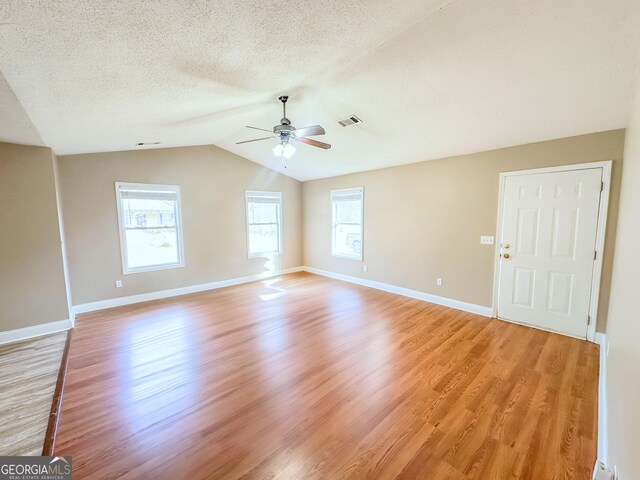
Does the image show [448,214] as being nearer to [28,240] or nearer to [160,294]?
[160,294]

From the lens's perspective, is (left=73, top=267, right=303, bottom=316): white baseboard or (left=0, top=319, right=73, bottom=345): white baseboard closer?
(left=0, top=319, right=73, bottom=345): white baseboard

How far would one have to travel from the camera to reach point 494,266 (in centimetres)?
372

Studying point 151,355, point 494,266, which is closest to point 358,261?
point 494,266

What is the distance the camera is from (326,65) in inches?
93.0

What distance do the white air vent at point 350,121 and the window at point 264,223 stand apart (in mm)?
2958

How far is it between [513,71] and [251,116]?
2948mm

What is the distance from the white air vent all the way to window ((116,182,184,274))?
329cm

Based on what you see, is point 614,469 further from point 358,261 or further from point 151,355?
point 358,261

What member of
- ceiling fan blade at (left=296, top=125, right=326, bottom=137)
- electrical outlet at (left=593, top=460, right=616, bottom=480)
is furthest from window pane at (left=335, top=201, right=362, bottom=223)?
electrical outlet at (left=593, top=460, right=616, bottom=480)

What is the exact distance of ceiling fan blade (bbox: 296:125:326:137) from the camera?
8.78 feet

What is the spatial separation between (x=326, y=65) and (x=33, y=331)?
4720 millimetres

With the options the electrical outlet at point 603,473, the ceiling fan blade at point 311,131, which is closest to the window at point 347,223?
the ceiling fan blade at point 311,131

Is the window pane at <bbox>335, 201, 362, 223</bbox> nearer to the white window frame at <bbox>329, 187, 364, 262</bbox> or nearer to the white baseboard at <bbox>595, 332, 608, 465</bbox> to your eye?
the white window frame at <bbox>329, 187, 364, 262</bbox>

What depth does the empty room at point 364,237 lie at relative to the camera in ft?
5.17
